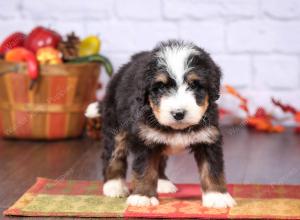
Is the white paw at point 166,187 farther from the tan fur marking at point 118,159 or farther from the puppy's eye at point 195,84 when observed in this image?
the puppy's eye at point 195,84

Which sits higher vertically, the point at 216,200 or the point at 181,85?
the point at 181,85

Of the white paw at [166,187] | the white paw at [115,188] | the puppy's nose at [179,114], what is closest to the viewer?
the puppy's nose at [179,114]

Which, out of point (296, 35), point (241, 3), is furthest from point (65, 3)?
point (296, 35)

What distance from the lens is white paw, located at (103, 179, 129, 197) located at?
3.14m

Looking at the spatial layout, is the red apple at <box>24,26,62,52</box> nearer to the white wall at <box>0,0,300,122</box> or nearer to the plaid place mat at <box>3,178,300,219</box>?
the white wall at <box>0,0,300,122</box>

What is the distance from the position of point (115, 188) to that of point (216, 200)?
50 cm

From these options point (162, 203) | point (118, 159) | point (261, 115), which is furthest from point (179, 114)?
point (261, 115)

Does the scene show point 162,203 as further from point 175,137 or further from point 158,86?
point 158,86

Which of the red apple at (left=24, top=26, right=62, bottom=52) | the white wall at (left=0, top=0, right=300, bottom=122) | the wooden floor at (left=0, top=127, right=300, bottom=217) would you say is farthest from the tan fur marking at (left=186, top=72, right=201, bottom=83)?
the white wall at (left=0, top=0, right=300, bottom=122)

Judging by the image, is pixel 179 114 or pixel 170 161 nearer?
pixel 179 114

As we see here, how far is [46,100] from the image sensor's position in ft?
14.8

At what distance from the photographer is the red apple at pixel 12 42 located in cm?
468

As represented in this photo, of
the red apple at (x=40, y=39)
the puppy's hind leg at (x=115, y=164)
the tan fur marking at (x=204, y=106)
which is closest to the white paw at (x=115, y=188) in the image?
the puppy's hind leg at (x=115, y=164)

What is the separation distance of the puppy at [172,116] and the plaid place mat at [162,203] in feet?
0.27
